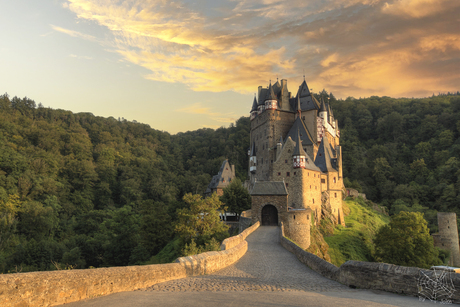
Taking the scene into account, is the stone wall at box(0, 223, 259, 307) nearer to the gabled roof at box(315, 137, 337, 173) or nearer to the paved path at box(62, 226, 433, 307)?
the paved path at box(62, 226, 433, 307)

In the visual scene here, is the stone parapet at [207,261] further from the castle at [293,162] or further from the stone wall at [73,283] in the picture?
the castle at [293,162]

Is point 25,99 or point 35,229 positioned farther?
point 25,99

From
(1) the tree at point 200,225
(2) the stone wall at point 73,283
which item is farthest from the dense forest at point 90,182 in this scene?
(2) the stone wall at point 73,283

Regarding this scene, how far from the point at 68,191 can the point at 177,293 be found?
7770 cm

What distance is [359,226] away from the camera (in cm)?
4847

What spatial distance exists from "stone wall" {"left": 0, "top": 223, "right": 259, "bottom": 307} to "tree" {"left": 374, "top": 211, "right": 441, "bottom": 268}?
32948 mm

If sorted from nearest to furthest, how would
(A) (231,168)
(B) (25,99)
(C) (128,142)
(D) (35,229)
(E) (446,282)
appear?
(E) (446,282) < (D) (35,229) < (A) (231,168) < (B) (25,99) < (C) (128,142)

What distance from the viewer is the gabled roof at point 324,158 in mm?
47344

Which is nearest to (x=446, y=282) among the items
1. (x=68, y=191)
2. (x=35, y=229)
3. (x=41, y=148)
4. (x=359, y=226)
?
(x=359, y=226)

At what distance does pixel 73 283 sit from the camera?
6734mm

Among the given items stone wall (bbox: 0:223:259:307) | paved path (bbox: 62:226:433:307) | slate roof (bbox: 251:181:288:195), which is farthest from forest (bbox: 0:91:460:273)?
stone wall (bbox: 0:223:259:307)

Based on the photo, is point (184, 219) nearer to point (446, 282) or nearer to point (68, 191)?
point (446, 282)

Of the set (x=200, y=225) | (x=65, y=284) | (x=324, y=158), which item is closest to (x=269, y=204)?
(x=200, y=225)

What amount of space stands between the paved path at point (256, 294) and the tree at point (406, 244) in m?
26.9
